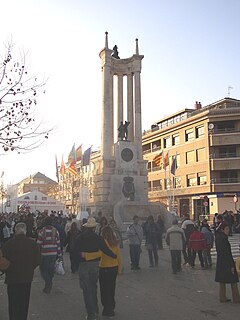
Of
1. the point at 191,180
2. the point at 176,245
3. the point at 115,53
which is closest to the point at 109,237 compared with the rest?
the point at 176,245

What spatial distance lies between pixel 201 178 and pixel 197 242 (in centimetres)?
4072

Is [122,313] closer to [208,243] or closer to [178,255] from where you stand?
[178,255]

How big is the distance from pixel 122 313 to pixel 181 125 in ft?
170

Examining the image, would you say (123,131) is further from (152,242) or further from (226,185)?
(226,185)

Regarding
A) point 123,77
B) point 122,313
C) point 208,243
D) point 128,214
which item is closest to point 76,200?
point 123,77

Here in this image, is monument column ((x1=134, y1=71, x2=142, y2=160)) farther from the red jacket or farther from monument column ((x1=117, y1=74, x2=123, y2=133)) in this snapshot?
the red jacket

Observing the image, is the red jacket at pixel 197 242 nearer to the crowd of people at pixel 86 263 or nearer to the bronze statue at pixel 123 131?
the crowd of people at pixel 86 263

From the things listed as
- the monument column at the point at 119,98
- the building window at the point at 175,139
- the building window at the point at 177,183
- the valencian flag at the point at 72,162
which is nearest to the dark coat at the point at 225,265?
the monument column at the point at 119,98

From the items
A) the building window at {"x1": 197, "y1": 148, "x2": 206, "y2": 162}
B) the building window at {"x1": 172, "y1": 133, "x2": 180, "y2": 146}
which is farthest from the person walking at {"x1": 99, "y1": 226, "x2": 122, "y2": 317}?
the building window at {"x1": 172, "y1": 133, "x2": 180, "y2": 146}

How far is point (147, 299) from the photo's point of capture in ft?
28.1

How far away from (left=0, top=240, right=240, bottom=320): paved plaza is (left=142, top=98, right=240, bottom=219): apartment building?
3584 cm

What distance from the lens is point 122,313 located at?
7.40 meters

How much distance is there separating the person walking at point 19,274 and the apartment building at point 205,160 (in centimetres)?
4133

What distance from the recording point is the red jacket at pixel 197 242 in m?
13.1
